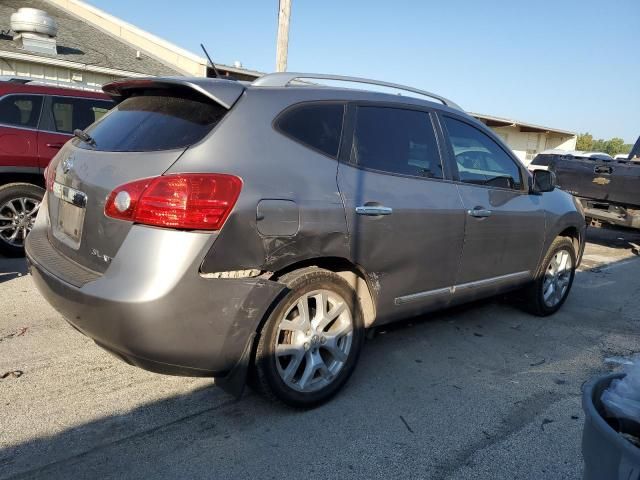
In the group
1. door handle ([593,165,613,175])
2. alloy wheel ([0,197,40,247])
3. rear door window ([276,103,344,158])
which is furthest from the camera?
door handle ([593,165,613,175])

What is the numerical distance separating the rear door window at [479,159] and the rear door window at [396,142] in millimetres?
274

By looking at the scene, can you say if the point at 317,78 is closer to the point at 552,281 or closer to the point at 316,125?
the point at 316,125

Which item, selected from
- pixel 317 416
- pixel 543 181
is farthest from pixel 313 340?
pixel 543 181

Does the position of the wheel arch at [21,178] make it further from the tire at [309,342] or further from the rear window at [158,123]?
the tire at [309,342]

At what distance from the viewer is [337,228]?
3041 mm

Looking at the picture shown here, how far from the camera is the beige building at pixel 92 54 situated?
12.1m

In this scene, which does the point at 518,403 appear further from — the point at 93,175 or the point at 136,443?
the point at 93,175

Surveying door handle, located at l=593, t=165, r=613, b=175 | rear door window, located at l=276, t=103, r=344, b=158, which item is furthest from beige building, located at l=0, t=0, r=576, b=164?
door handle, located at l=593, t=165, r=613, b=175

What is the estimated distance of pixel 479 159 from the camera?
14.1 feet

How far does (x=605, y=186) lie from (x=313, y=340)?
27.8 ft

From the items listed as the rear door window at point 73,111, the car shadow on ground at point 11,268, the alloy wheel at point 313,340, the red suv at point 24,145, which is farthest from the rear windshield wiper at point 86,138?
the rear door window at point 73,111

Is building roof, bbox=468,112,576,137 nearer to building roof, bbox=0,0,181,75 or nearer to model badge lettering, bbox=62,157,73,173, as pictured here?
building roof, bbox=0,0,181,75

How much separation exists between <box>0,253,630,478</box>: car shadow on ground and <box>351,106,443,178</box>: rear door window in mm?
1409

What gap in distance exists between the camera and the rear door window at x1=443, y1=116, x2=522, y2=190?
4.03m
